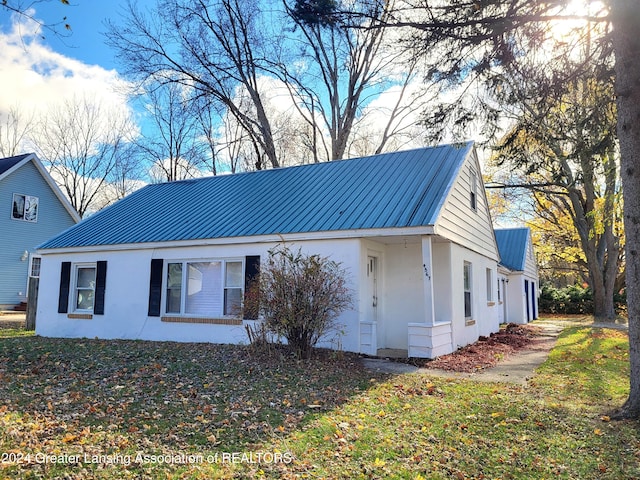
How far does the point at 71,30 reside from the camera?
4.90 metres

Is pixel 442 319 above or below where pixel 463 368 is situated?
above

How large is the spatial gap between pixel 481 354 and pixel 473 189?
5279 mm

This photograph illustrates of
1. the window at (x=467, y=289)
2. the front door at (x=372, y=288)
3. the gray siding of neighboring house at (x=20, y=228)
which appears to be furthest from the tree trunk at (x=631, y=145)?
the gray siding of neighboring house at (x=20, y=228)

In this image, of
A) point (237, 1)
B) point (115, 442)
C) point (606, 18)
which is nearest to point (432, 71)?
point (606, 18)

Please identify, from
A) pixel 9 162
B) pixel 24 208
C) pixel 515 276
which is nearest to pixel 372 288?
pixel 515 276

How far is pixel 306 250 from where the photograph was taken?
10602mm

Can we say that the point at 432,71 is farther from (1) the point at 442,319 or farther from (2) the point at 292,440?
(2) the point at 292,440

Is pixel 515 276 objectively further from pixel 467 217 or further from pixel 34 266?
pixel 34 266

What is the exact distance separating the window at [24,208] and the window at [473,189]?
74.7 feet

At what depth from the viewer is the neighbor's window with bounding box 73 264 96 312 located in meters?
13.6

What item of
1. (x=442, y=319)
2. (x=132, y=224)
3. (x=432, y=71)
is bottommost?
(x=442, y=319)

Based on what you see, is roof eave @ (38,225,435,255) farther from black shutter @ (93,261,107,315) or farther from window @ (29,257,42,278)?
window @ (29,257,42,278)

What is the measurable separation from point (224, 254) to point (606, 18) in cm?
889

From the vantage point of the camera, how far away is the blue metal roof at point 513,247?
76.1 feet
